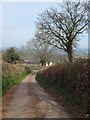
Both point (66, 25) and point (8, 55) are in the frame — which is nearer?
point (66, 25)

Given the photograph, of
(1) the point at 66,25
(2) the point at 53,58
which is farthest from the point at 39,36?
(2) the point at 53,58

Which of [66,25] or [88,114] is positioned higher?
[66,25]

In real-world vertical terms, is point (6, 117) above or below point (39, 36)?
below

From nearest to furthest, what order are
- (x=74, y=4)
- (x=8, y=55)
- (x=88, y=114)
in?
(x=88, y=114) → (x=74, y=4) → (x=8, y=55)

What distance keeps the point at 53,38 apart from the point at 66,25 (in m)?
3.35

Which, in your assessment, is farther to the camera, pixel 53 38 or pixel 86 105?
pixel 53 38

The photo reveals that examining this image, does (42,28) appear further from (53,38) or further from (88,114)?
(88,114)

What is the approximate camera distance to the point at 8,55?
253 feet

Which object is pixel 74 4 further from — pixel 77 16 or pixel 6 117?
pixel 6 117

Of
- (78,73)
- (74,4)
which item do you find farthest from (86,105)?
→ (74,4)

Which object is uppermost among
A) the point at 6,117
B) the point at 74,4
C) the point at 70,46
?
the point at 74,4

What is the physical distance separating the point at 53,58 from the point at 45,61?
5.10m

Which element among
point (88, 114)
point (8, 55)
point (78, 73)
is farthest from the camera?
point (8, 55)

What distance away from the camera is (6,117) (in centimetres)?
1265
